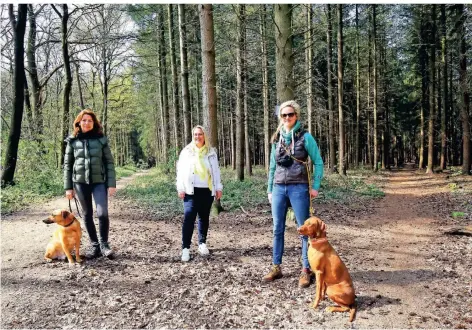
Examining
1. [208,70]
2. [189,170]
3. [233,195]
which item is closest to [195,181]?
[189,170]

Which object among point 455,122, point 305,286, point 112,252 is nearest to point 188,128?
point 112,252

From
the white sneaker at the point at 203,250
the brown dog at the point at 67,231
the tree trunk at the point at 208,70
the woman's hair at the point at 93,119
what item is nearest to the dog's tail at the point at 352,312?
the white sneaker at the point at 203,250

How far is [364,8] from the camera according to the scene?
78.6 ft

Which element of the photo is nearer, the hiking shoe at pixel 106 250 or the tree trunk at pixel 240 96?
the hiking shoe at pixel 106 250

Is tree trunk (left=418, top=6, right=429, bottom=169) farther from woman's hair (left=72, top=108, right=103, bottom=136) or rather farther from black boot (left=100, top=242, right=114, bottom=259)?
black boot (left=100, top=242, right=114, bottom=259)

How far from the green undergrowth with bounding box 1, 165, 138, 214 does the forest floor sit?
287 cm

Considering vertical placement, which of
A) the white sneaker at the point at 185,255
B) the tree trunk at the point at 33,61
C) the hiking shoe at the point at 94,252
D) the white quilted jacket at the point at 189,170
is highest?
the tree trunk at the point at 33,61

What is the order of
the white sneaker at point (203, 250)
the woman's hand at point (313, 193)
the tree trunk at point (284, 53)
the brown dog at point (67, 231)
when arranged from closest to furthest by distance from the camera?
the woman's hand at point (313, 193), the brown dog at point (67, 231), the white sneaker at point (203, 250), the tree trunk at point (284, 53)

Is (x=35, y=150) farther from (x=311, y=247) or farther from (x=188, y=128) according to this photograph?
(x=311, y=247)

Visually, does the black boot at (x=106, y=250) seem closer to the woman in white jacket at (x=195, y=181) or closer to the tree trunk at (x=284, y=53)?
the woman in white jacket at (x=195, y=181)

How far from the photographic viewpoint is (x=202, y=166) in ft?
18.6

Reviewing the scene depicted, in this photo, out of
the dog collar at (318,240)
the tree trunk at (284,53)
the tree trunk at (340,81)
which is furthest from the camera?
the tree trunk at (340,81)

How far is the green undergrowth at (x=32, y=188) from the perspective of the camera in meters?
10.8

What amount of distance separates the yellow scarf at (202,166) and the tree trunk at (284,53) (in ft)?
10.0
